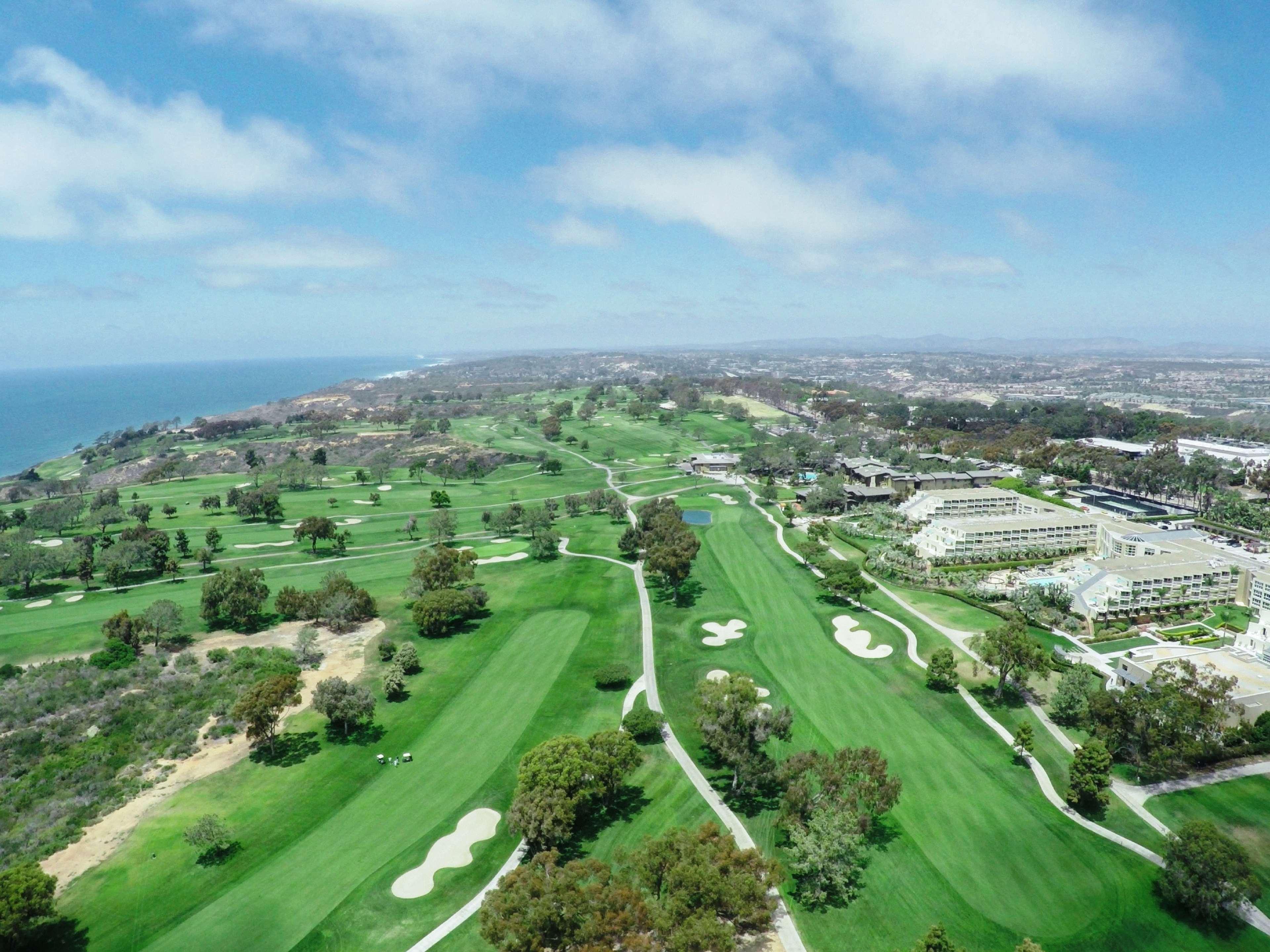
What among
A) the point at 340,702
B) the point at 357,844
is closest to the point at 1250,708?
Answer: the point at 357,844

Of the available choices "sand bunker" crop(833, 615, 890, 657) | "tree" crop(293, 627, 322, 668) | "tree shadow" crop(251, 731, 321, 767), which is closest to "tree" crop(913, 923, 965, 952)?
"sand bunker" crop(833, 615, 890, 657)

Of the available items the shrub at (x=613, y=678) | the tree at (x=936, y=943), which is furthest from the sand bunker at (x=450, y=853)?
the tree at (x=936, y=943)

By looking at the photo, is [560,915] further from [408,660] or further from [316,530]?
[316,530]

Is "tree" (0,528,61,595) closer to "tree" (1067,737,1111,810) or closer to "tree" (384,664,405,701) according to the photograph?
A: "tree" (384,664,405,701)

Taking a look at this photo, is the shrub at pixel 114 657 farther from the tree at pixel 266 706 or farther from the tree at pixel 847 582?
the tree at pixel 847 582

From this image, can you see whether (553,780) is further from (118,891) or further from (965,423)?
(965,423)

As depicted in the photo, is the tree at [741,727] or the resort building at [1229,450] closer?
the tree at [741,727]

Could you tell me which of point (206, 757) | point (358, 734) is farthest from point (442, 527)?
point (206, 757)

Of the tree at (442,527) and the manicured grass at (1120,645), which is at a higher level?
the tree at (442,527)
